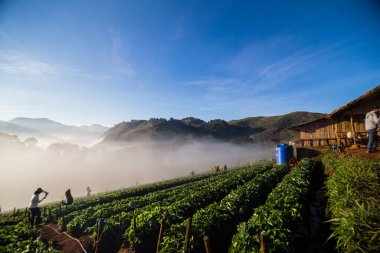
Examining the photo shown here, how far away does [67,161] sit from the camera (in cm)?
9119

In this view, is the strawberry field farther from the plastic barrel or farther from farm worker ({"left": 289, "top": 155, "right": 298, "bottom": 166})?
the plastic barrel

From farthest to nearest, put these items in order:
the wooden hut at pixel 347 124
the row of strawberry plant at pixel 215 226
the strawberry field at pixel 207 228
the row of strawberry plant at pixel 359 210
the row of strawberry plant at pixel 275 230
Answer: the wooden hut at pixel 347 124
the row of strawberry plant at pixel 215 226
the strawberry field at pixel 207 228
the row of strawberry plant at pixel 275 230
the row of strawberry plant at pixel 359 210

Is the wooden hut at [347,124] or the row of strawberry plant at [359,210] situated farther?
the wooden hut at [347,124]

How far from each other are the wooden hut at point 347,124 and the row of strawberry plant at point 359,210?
10107 millimetres

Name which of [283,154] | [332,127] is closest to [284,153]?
[283,154]

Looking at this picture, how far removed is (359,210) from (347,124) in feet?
65.2

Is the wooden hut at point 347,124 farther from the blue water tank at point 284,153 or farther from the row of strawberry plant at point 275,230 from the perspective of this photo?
the row of strawberry plant at point 275,230

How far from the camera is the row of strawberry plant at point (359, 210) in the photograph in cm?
431

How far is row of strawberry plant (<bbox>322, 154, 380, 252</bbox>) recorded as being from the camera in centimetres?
431

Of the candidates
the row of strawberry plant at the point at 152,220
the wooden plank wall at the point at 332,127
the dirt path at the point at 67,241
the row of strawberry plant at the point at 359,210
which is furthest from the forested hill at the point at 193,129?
the dirt path at the point at 67,241

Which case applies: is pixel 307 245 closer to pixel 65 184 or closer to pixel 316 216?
pixel 316 216

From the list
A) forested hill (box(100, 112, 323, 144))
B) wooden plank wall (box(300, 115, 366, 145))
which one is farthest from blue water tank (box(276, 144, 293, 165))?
forested hill (box(100, 112, 323, 144))

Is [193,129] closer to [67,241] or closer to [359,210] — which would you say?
[67,241]

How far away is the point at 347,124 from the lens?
20734 millimetres
